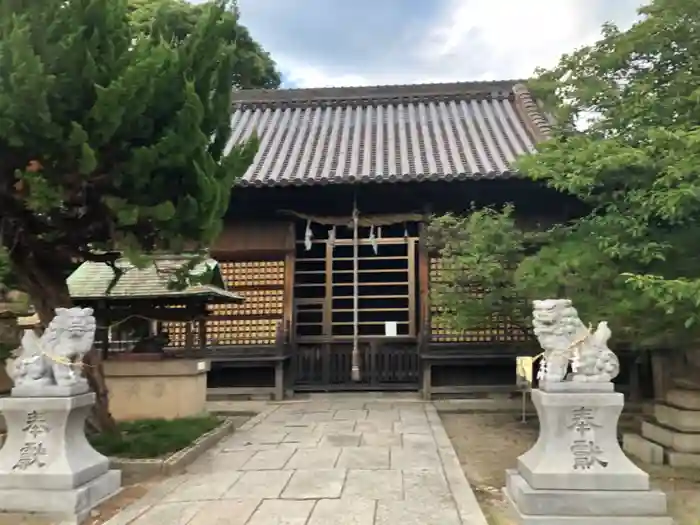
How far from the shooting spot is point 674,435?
7199 millimetres

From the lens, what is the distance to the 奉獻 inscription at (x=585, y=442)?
5207 mm

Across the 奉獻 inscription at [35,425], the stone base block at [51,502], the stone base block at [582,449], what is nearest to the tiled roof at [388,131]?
the stone base block at [582,449]

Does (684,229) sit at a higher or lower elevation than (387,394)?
higher

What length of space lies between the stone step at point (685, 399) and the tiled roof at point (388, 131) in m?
5.85

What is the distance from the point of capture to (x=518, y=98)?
1759 centimetres

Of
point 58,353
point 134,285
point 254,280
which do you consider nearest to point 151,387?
point 134,285

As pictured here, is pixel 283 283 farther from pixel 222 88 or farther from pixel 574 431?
pixel 574 431

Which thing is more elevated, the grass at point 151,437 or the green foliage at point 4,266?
the green foliage at point 4,266

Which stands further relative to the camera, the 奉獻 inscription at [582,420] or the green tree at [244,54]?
the green tree at [244,54]

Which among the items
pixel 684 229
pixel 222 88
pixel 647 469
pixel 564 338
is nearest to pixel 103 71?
pixel 222 88

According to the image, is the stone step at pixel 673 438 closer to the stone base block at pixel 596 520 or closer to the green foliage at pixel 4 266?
the stone base block at pixel 596 520

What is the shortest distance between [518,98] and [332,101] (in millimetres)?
5076

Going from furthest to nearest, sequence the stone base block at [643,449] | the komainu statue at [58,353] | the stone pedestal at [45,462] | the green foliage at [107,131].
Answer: the stone base block at [643,449], the green foliage at [107,131], the komainu statue at [58,353], the stone pedestal at [45,462]

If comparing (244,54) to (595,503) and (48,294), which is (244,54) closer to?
(48,294)
